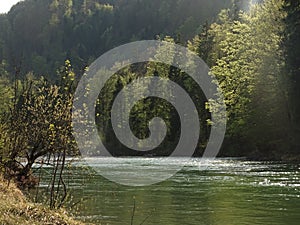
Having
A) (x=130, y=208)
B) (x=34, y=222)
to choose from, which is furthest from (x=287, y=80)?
(x=34, y=222)

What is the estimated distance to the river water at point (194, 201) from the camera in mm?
16844

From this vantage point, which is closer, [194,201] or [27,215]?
[27,215]

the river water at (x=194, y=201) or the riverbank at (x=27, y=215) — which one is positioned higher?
the riverbank at (x=27, y=215)

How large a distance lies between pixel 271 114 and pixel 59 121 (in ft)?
152

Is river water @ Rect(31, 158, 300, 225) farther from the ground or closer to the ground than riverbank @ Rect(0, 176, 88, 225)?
closer to the ground

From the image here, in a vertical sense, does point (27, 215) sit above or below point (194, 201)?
above

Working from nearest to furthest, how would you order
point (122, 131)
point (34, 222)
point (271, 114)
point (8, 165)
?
1. point (34, 222)
2. point (8, 165)
3. point (271, 114)
4. point (122, 131)

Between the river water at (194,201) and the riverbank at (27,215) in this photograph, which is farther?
the river water at (194,201)

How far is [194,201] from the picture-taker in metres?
21.3

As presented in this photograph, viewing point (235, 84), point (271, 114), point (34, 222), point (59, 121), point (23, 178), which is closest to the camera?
point (34, 222)

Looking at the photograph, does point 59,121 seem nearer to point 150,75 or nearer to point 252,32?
point 252,32

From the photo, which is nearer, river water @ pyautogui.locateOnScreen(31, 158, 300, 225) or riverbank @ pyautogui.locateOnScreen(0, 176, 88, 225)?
riverbank @ pyautogui.locateOnScreen(0, 176, 88, 225)

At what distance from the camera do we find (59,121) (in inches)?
623

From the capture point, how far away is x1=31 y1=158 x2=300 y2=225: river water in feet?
55.3
